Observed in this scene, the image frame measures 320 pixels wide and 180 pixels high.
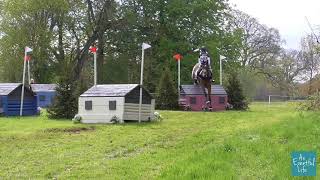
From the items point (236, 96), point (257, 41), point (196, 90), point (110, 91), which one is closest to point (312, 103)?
point (110, 91)

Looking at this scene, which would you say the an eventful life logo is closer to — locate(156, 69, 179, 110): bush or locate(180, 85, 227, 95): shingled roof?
locate(180, 85, 227, 95): shingled roof

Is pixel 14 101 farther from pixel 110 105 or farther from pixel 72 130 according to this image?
pixel 72 130

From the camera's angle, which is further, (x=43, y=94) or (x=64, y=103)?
(x=43, y=94)

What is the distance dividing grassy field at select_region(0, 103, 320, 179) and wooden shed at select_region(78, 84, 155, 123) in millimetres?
4112

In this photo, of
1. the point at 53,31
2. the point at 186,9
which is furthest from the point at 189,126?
the point at 53,31

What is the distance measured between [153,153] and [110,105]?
9988mm

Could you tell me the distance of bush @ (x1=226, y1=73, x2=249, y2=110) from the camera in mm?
33531

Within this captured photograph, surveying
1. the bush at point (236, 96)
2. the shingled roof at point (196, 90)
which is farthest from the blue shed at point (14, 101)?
the bush at point (236, 96)

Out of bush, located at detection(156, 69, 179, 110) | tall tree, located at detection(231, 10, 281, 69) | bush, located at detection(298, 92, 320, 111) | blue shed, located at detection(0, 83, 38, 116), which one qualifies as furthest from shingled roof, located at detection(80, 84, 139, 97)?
tall tree, located at detection(231, 10, 281, 69)

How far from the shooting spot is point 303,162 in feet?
19.4

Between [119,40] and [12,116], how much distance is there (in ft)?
75.8

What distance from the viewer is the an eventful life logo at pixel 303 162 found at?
231 inches

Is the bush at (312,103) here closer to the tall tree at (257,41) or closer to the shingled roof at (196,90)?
the shingled roof at (196,90)

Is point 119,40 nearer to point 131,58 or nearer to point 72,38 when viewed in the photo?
point 131,58
